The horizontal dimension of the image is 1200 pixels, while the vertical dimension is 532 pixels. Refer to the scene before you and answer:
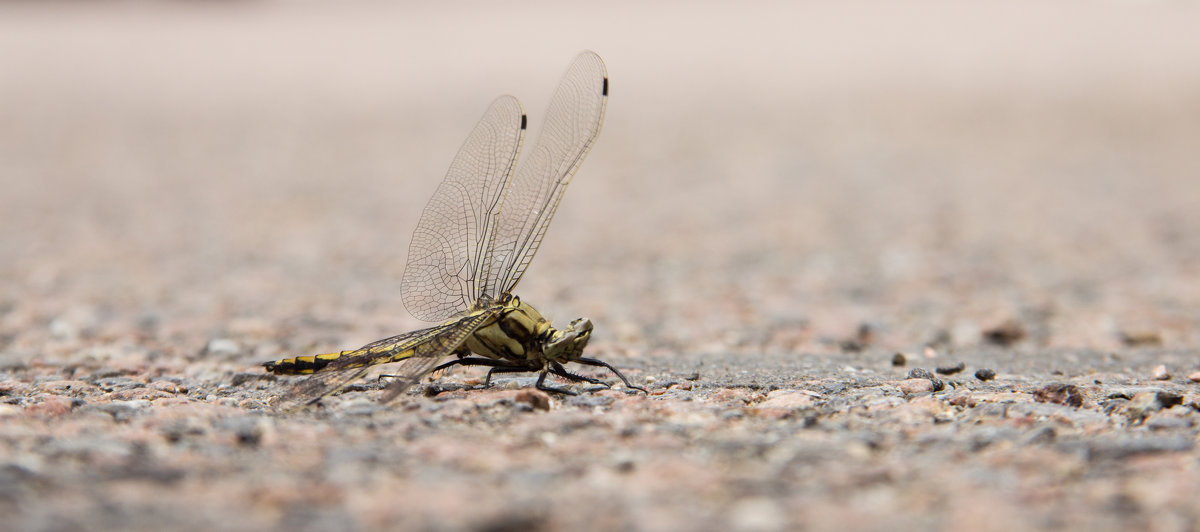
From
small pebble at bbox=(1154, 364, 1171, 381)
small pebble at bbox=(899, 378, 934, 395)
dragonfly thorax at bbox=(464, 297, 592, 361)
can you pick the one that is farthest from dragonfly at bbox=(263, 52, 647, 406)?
small pebble at bbox=(1154, 364, 1171, 381)

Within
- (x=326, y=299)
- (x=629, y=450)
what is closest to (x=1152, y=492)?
(x=629, y=450)

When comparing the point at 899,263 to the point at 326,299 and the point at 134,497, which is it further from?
the point at 134,497

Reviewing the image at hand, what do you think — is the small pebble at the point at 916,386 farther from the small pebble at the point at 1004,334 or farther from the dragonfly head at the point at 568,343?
the small pebble at the point at 1004,334

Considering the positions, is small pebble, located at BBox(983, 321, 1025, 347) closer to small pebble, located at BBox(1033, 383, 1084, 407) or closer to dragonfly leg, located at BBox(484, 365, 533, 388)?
small pebble, located at BBox(1033, 383, 1084, 407)

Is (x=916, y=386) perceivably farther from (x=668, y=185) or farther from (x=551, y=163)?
(x=668, y=185)

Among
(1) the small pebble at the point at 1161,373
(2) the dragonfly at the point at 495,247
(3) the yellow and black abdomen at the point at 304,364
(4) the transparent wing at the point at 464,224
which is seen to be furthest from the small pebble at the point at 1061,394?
(3) the yellow and black abdomen at the point at 304,364

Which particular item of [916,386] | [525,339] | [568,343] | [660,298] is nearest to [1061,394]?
[916,386]
